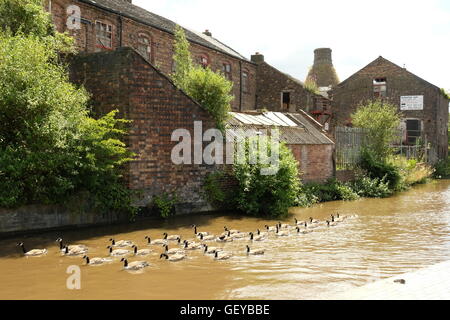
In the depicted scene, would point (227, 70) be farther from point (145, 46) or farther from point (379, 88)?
point (379, 88)

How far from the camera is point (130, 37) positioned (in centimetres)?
2216

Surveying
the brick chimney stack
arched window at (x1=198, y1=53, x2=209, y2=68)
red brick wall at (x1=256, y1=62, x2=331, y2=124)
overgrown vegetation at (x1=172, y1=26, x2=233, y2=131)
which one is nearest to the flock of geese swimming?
overgrown vegetation at (x1=172, y1=26, x2=233, y2=131)

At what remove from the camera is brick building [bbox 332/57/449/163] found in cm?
3566

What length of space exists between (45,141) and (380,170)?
17753 millimetres

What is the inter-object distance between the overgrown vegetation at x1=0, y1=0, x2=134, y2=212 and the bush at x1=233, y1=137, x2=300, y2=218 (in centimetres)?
425

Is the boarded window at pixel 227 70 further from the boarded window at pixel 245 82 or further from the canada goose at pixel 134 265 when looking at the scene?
the canada goose at pixel 134 265

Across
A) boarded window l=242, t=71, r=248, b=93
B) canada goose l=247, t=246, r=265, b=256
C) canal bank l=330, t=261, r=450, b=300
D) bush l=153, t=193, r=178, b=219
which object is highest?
boarded window l=242, t=71, r=248, b=93

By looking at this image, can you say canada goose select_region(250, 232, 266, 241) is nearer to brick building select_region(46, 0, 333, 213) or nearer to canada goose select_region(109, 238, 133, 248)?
canada goose select_region(109, 238, 133, 248)

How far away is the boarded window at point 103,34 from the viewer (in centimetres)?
2063

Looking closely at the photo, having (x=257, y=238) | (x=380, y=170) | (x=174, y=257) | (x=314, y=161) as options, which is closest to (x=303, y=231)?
(x=257, y=238)

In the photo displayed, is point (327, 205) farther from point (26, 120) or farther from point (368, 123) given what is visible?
point (26, 120)

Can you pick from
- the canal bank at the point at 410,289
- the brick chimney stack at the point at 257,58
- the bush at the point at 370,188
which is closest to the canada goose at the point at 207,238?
the canal bank at the point at 410,289

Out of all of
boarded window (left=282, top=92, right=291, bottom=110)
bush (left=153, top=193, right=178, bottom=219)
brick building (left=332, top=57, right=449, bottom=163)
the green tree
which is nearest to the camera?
bush (left=153, top=193, right=178, bottom=219)
